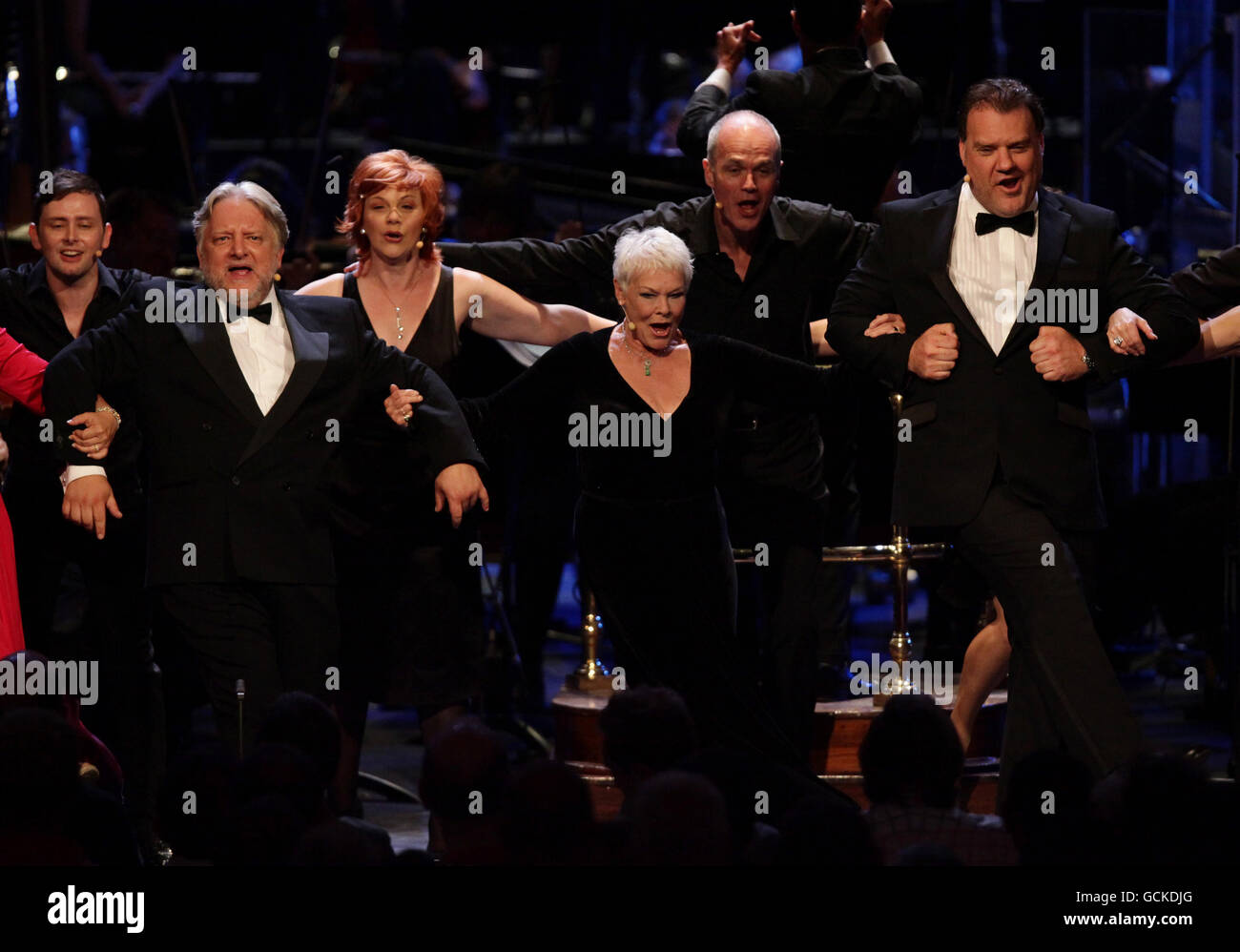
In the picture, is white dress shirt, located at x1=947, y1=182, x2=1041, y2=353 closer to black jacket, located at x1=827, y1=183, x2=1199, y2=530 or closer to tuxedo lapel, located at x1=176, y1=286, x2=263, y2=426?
black jacket, located at x1=827, y1=183, x2=1199, y2=530

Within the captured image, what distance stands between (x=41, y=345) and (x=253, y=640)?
125 centimetres

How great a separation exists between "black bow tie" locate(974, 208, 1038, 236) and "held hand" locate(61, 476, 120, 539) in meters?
2.17

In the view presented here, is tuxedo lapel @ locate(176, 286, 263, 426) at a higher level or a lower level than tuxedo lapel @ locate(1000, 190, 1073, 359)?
lower

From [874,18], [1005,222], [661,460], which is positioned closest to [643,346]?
[661,460]

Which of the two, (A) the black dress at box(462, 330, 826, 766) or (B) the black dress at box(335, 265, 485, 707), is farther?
(B) the black dress at box(335, 265, 485, 707)

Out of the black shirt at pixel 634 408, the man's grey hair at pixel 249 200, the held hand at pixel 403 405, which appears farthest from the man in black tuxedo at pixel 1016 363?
the man's grey hair at pixel 249 200

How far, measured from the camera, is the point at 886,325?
471cm

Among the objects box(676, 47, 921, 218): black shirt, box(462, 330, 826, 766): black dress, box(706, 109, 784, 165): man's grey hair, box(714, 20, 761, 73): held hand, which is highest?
box(714, 20, 761, 73): held hand

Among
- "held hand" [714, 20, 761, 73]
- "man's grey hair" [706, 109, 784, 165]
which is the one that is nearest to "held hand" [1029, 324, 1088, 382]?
"man's grey hair" [706, 109, 784, 165]

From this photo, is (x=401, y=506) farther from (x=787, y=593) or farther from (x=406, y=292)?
(x=787, y=593)

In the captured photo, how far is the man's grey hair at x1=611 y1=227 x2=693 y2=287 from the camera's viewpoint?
4.94 meters

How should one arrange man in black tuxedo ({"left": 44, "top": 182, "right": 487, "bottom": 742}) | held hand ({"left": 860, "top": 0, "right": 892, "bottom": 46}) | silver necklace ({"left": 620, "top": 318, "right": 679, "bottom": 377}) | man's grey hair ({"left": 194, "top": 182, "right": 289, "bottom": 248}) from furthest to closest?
1. held hand ({"left": 860, "top": 0, "right": 892, "bottom": 46})
2. silver necklace ({"left": 620, "top": 318, "right": 679, "bottom": 377})
3. man's grey hair ({"left": 194, "top": 182, "right": 289, "bottom": 248})
4. man in black tuxedo ({"left": 44, "top": 182, "right": 487, "bottom": 742})

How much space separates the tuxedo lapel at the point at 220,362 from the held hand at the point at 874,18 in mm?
2345
